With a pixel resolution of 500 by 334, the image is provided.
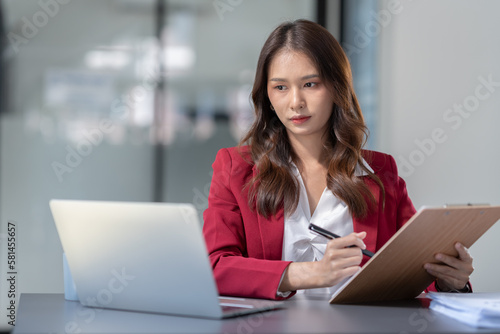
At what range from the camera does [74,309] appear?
134cm

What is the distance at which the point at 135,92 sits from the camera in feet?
12.2

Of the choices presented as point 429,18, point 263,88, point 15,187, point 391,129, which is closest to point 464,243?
point 263,88

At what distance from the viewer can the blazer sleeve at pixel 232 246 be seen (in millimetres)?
1476

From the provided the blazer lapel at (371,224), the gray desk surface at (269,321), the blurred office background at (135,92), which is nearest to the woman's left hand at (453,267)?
the gray desk surface at (269,321)

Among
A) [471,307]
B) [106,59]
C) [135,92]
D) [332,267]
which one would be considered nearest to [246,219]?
[332,267]

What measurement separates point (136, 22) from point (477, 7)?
6.95ft

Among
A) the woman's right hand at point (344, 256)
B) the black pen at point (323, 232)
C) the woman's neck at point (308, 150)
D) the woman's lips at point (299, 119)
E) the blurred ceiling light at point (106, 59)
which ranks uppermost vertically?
the blurred ceiling light at point (106, 59)

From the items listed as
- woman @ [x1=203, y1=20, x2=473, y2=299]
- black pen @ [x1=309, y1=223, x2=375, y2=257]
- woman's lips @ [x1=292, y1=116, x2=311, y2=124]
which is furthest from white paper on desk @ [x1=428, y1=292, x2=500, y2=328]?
woman's lips @ [x1=292, y1=116, x2=311, y2=124]

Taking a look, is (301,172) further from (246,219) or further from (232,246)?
(232,246)

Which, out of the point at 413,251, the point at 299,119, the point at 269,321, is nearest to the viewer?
the point at 269,321

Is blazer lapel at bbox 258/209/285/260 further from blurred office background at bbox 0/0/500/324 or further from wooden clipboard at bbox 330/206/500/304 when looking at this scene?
blurred office background at bbox 0/0/500/324

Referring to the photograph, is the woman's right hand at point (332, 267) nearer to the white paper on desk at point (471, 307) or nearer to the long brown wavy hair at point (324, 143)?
the white paper on desk at point (471, 307)

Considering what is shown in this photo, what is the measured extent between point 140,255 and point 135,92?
8.73ft

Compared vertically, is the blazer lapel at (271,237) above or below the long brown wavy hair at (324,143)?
below
